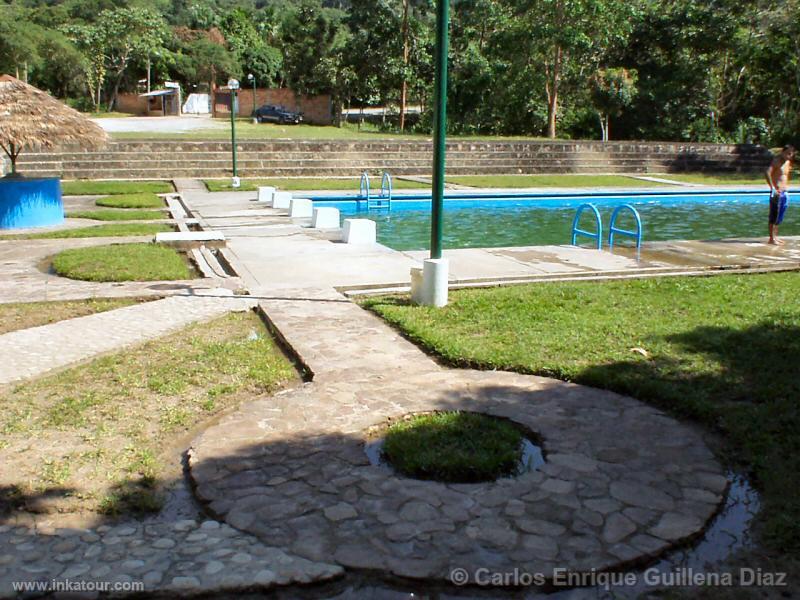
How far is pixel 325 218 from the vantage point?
13.8 meters

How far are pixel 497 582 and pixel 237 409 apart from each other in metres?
2.46

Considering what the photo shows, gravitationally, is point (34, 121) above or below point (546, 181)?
above

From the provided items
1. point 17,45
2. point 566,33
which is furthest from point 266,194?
point 17,45

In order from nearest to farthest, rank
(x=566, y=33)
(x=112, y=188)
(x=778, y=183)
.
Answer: (x=778, y=183) < (x=112, y=188) < (x=566, y=33)

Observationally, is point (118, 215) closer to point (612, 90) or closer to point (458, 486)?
point (458, 486)

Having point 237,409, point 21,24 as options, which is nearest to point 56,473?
point 237,409

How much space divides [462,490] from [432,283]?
4.06 m

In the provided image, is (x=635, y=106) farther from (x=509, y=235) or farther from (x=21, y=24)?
(x=21, y=24)

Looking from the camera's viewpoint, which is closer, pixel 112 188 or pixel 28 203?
pixel 28 203

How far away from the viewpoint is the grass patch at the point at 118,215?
14680 mm

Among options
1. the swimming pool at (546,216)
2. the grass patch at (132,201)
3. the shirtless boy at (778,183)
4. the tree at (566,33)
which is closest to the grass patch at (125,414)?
the swimming pool at (546,216)

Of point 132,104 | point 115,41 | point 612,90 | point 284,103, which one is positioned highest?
point 115,41

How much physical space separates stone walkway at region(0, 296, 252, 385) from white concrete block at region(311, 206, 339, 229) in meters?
5.72

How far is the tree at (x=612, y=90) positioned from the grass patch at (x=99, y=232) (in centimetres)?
2514
